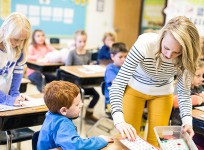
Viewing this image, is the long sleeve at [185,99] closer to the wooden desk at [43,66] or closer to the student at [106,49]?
the wooden desk at [43,66]

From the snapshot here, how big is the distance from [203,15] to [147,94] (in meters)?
3.34

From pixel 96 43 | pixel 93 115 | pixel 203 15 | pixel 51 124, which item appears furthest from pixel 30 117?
pixel 96 43

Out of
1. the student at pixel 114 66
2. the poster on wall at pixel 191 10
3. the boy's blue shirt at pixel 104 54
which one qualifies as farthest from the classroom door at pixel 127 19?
the student at pixel 114 66

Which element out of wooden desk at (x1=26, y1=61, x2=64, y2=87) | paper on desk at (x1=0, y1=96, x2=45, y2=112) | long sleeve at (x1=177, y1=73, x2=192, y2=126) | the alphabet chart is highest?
long sleeve at (x1=177, y1=73, x2=192, y2=126)

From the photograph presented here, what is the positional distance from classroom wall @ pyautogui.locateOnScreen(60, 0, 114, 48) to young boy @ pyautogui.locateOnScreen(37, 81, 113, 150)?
5.96 meters

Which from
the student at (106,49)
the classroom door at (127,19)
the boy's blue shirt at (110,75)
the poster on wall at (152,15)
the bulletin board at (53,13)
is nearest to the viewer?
the boy's blue shirt at (110,75)

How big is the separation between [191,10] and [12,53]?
3.54 meters

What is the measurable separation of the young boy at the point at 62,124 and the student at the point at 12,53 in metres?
0.64

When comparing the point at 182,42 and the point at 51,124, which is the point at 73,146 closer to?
the point at 51,124

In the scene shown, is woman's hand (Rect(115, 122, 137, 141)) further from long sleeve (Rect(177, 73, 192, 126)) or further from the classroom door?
the classroom door

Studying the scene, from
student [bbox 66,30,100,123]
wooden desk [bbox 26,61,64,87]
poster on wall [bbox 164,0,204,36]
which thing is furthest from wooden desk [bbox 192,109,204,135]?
poster on wall [bbox 164,0,204,36]

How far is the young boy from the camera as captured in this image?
57.4 inches

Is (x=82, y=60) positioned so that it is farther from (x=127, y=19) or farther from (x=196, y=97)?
(x=127, y=19)

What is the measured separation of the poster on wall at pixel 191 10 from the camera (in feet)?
15.9
